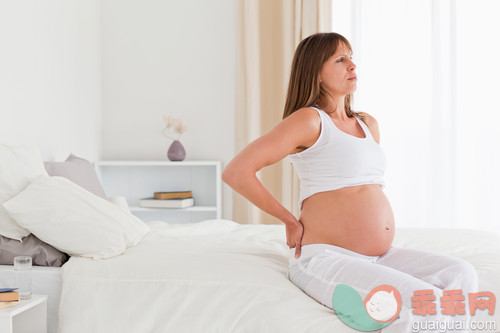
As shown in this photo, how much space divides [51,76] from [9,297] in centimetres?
184

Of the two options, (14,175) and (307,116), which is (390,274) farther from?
(14,175)

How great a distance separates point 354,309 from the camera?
1282 millimetres

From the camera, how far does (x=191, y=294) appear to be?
1.53 m

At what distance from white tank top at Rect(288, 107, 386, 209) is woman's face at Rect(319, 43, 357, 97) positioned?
0.13 m

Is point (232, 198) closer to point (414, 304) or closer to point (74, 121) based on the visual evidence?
point (74, 121)

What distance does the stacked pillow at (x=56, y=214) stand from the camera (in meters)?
1.78

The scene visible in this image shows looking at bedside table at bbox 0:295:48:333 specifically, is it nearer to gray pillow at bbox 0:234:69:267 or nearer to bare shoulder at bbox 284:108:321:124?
gray pillow at bbox 0:234:69:267

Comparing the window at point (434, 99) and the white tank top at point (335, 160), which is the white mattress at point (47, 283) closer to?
the white tank top at point (335, 160)

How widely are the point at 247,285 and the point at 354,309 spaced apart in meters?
0.35

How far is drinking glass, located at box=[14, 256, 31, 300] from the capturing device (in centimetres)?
159

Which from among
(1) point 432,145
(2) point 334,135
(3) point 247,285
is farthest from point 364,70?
(3) point 247,285

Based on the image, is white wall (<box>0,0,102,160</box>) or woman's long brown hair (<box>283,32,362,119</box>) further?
white wall (<box>0,0,102,160</box>)

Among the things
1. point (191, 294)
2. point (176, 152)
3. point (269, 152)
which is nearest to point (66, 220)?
point (191, 294)

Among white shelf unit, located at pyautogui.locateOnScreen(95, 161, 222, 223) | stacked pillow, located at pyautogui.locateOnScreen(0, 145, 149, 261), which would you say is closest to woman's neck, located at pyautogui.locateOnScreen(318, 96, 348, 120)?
stacked pillow, located at pyautogui.locateOnScreen(0, 145, 149, 261)
